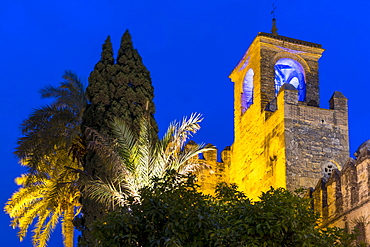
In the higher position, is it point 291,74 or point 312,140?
point 291,74

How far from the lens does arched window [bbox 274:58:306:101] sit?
20688 mm

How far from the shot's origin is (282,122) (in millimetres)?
18391

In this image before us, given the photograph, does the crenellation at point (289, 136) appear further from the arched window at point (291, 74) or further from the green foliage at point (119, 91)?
the green foliage at point (119, 91)

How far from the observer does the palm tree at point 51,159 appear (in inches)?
709

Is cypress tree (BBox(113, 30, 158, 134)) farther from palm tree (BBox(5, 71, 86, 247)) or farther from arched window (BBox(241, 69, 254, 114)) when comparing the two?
arched window (BBox(241, 69, 254, 114))

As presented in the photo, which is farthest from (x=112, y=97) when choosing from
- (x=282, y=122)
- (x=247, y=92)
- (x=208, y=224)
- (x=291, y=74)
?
(x=208, y=224)

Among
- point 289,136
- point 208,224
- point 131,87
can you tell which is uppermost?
point 131,87

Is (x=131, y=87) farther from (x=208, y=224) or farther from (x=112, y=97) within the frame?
(x=208, y=224)

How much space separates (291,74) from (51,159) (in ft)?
26.3

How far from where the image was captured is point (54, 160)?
Answer: 19.4 m

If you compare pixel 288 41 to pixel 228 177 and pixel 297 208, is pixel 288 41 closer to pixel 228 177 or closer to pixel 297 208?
pixel 228 177

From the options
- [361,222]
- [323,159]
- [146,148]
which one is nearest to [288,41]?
[323,159]

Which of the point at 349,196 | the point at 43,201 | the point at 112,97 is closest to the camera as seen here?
the point at 349,196

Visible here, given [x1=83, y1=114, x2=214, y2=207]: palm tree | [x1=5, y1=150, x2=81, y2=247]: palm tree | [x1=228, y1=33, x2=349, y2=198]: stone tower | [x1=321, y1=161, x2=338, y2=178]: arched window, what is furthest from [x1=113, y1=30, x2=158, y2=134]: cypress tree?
[x1=321, y1=161, x2=338, y2=178]: arched window
